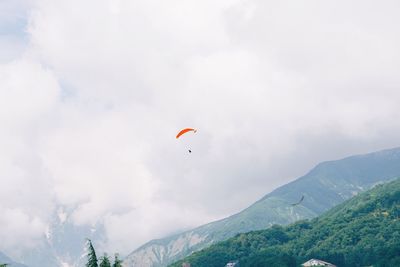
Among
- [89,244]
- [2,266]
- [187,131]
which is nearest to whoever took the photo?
[89,244]

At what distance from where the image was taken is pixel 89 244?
11962 cm

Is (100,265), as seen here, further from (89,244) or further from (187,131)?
(187,131)

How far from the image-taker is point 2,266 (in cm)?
13075

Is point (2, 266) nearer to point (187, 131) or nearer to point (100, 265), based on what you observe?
point (100, 265)

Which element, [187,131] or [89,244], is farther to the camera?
[187,131]

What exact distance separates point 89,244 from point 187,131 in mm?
48952

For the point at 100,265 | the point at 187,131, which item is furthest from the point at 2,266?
the point at 187,131

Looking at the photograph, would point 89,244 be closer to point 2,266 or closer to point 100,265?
point 100,265

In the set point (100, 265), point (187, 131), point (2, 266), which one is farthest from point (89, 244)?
point (187, 131)

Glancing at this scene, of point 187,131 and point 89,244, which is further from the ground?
point 187,131

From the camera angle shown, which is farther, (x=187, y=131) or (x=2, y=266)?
(x=187, y=131)

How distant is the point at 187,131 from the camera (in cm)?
15912

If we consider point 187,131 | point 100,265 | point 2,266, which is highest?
point 187,131

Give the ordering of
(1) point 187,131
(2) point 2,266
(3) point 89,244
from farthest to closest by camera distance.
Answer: (1) point 187,131 < (2) point 2,266 < (3) point 89,244
